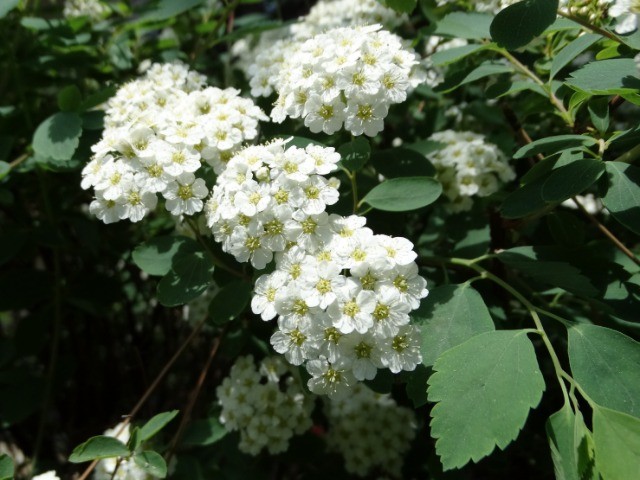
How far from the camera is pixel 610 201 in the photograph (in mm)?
1213

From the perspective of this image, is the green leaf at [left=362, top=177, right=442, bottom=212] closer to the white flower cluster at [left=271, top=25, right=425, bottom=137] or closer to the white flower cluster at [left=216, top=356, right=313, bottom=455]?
the white flower cluster at [left=271, top=25, right=425, bottom=137]

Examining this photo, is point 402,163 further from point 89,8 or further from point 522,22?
point 89,8

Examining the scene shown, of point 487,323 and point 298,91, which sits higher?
point 298,91

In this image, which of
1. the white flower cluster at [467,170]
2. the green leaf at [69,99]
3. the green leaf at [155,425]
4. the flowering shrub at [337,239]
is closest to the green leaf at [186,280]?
the flowering shrub at [337,239]

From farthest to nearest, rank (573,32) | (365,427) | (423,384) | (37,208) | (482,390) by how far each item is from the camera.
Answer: (37,208) → (365,427) → (573,32) → (423,384) → (482,390)

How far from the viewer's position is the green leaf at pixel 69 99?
173cm

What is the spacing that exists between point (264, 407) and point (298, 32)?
123 cm

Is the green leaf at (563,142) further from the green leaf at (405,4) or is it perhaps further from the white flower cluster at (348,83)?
the green leaf at (405,4)

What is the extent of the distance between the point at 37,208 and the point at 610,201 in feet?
6.39

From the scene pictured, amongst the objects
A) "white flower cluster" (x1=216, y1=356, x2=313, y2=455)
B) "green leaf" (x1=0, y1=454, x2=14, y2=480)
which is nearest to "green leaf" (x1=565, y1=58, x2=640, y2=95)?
"white flower cluster" (x1=216, y1=356, x2=313, y2=455)

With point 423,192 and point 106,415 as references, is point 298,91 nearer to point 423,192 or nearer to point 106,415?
point 423,192

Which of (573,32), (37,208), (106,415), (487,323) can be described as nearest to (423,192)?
(487,323)

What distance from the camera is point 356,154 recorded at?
4.53 feet

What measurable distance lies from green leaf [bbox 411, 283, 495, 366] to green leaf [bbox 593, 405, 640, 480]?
0.28 metres
